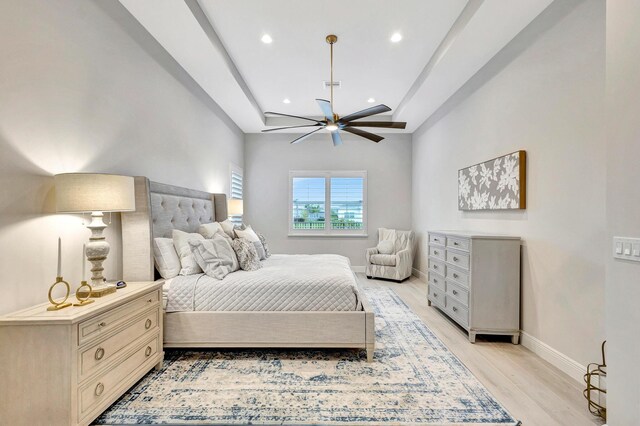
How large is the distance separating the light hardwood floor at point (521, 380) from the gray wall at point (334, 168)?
9.73ft

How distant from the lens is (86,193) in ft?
5.51

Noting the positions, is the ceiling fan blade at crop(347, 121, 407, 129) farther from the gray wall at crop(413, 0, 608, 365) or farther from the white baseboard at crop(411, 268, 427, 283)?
the white baseboard at crop(411, 268, 427, 283)

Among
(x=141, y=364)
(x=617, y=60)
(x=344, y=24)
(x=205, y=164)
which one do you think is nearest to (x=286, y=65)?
(x=344, y=24)

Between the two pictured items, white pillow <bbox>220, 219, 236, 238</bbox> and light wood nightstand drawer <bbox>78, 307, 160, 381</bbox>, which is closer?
light wood nightstand drawer <bbox>78, 307, 160, 381</bbox>

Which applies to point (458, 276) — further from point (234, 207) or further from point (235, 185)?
point (235, 185)

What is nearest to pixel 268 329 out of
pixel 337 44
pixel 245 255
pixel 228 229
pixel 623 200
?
pixel 245 255

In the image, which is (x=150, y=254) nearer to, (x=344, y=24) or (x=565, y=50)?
(x=344, y=24)

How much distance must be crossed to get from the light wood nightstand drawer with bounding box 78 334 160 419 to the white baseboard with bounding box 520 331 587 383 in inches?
125

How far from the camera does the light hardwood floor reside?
69.9 inches

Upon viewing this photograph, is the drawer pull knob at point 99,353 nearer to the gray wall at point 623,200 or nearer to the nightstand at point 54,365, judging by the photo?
the nightstand at point 54,365

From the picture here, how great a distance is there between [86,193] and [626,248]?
2950 millimetres

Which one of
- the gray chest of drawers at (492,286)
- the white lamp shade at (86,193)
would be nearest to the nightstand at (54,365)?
the white lamp shade at (86,193)

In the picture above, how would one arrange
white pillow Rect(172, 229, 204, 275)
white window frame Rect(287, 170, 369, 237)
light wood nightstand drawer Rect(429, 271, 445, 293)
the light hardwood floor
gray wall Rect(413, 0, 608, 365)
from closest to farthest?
the light hardwood floor → gray wall Rect(413, 0, 608, 365) → white pillow Rect(172, 229, 204, 275) → light wood nightstand drawer Rect(429, 271, 445, 293) → white window frame Rect(287, 170, 369, 237)

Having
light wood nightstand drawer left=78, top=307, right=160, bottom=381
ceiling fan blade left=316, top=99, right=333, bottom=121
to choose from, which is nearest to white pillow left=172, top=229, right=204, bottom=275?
light wood nightstand drawer left=78, top=307, right=160, bottom=381
